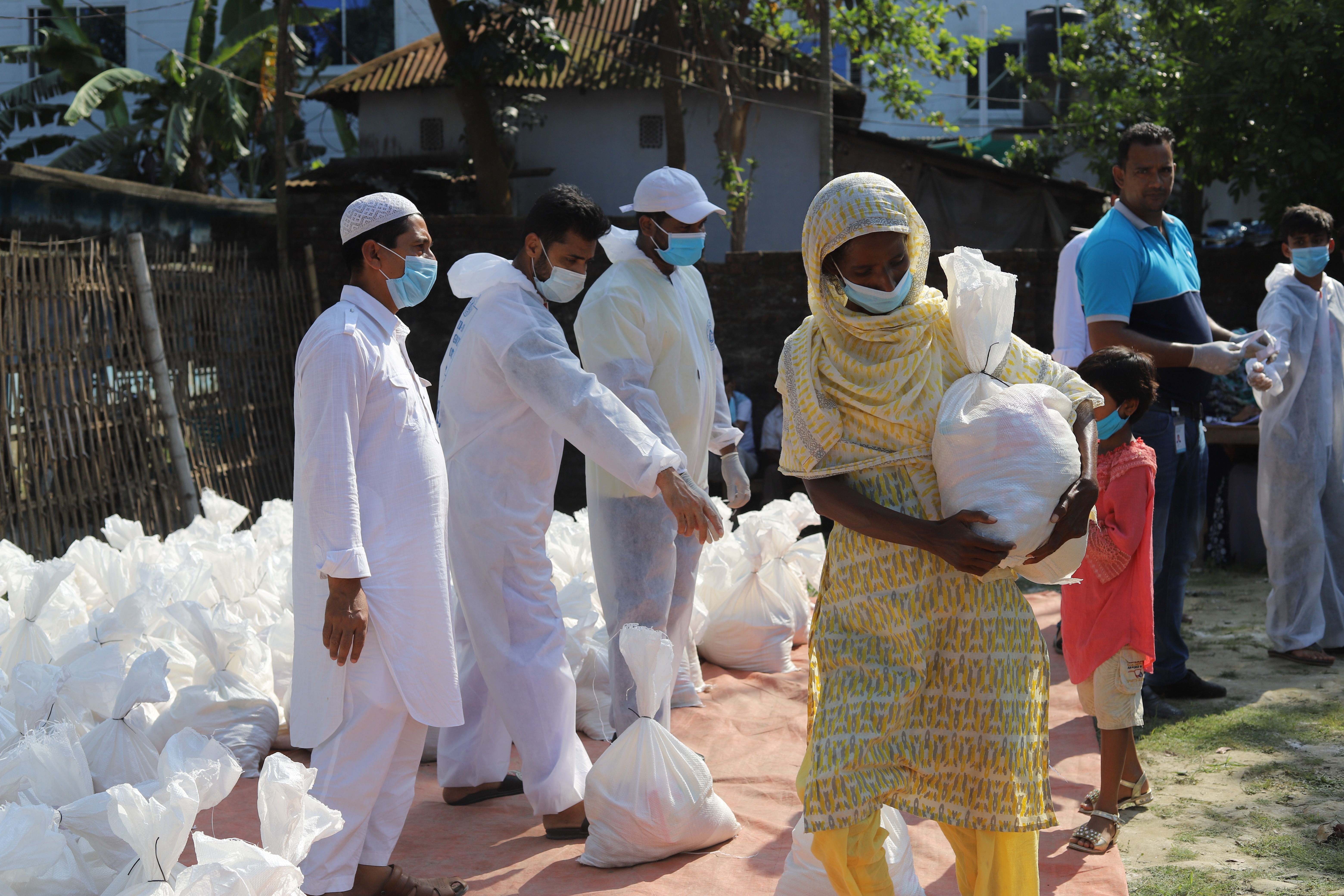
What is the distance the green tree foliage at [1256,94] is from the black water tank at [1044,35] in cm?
659

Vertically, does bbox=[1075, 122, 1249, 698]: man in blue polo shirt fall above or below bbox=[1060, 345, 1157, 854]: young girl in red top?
above

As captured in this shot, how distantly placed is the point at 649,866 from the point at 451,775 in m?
0.88

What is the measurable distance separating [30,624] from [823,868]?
9.73 feet

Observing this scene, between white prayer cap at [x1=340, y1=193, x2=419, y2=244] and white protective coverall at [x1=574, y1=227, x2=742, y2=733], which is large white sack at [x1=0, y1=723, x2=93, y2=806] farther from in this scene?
white protective coverall at [x1=574, y1=227, x2=742, y2=733]

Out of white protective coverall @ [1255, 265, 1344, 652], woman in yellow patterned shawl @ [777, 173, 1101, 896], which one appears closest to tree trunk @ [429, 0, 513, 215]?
white protective coverall @ [1255, 265, 1344, 652]

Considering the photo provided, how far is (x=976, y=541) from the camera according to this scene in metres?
2.24

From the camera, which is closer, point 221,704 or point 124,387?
point 221,704

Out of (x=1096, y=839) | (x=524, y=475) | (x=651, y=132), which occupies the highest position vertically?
(x=651, y=132)

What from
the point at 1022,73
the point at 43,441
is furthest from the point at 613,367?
the point at 1022,73

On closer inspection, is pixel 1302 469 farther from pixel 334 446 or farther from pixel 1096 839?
pixel 334 446

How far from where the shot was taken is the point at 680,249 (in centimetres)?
428

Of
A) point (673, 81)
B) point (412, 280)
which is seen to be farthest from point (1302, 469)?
point (673, 81)

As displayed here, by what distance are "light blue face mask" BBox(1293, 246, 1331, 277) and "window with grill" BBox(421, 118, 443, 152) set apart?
13.7 m

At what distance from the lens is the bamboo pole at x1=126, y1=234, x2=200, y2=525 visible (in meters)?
7.76
